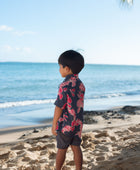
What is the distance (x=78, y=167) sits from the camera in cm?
260

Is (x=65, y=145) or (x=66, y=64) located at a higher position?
(x=66, y=64)

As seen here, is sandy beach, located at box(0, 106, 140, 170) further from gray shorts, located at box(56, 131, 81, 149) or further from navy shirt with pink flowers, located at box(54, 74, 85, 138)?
navy shirt with pink flowers, located at box(54, 74, 85, 138)

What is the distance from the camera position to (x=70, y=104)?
240cm

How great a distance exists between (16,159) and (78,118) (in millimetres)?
1408

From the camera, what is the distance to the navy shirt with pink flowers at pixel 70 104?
94.3 inches

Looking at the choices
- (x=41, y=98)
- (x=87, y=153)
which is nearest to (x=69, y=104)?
(x=87, y=153)

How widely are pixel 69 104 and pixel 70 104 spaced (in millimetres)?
10

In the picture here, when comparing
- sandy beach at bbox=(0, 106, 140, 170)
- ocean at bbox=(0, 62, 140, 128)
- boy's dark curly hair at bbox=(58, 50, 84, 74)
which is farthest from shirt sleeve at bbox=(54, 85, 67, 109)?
ocean at bbox=(0, 62, 140, 128)

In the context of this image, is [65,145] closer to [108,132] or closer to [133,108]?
→ [108,132]

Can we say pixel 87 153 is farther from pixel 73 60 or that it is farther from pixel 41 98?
pixel 41 98

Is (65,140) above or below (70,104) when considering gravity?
below

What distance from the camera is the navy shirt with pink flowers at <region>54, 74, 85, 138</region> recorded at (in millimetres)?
2396

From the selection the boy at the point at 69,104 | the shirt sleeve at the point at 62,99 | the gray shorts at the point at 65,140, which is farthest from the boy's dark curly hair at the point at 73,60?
the gray shorts at the point at 65,140

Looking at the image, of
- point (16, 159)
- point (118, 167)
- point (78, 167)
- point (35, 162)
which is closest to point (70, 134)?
point (78, 167)
